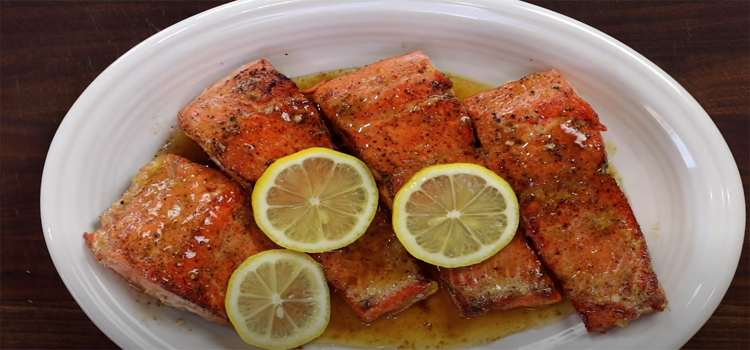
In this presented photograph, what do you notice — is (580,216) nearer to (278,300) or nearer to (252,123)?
(278,300)

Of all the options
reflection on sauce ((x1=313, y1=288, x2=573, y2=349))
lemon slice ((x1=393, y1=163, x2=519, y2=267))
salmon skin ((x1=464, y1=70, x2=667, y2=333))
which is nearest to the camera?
lemon slice ((x1=393, y1=163, x2=519, y2=267))

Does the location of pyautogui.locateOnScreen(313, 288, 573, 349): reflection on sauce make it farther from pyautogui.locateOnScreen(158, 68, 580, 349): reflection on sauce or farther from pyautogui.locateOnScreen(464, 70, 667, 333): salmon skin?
pyautogui.locateOnScreen(464, 70, 667, 333): salmon skin

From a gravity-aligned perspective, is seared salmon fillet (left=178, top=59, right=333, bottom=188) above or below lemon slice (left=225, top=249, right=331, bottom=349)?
above

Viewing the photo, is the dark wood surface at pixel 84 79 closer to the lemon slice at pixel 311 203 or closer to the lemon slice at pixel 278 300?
the lemon slice at pixel 278 300

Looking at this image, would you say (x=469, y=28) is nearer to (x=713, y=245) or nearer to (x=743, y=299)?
(x=713, y=245)

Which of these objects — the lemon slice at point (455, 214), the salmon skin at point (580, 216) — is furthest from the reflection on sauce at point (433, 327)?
the lemon slice at point (455, 214)

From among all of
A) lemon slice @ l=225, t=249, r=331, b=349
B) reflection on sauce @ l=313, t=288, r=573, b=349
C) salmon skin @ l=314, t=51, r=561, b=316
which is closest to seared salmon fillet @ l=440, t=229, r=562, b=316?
salmon skin @ l=314, t=51, r=561, b=316

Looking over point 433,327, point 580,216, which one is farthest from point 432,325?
point 580,216
